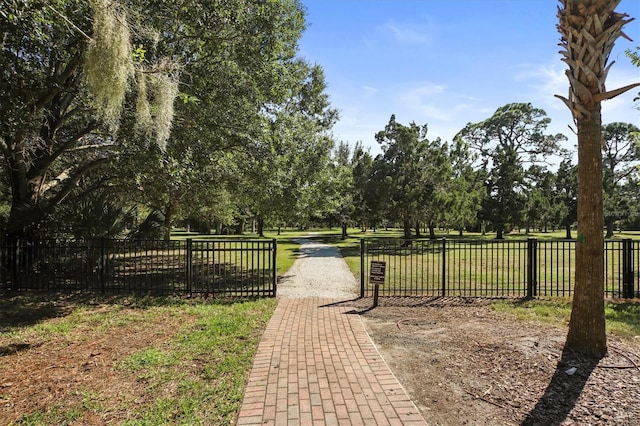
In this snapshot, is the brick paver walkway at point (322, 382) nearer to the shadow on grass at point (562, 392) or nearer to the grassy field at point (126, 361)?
the grassy field at point (126, 361)

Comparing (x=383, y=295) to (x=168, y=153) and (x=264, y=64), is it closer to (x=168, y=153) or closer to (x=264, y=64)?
(x=168, y=153)

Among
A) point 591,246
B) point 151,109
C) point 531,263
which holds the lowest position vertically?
point 531,263

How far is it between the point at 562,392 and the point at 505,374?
0.56 metres

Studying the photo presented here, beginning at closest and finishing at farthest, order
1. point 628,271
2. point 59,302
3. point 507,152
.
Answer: point 59,302, point 628,271, point 507,152

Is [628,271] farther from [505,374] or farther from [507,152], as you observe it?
[507,152]

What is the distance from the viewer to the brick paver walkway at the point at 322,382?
3191mm

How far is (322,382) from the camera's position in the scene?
386 cm

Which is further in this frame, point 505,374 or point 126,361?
point 126,361

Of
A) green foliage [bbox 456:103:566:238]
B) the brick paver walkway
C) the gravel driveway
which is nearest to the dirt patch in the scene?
the brick paver walkway

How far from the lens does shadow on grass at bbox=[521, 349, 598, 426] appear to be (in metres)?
3.19

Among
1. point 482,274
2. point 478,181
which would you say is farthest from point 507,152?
point 482,274

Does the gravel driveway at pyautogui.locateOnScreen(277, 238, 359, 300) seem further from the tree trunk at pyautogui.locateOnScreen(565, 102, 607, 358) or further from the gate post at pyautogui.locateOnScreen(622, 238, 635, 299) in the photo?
the gate post at pyautogui.locateOnScreen(622, 238, 635, 299)

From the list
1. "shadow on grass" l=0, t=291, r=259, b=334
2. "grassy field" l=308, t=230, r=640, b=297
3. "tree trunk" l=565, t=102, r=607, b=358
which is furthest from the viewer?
"grassy field" l=308, t=230, r=640, b=297

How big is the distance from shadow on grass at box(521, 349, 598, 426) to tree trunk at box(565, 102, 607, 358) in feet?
0.91
